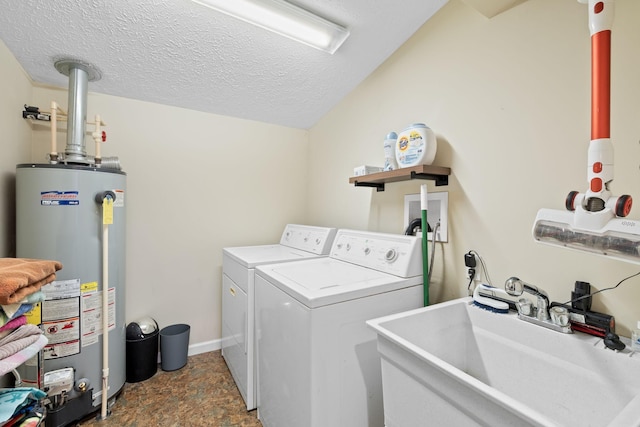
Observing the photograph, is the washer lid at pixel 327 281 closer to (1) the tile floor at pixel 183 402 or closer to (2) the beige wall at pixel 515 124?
(2) the beige wall at pixel 515 124

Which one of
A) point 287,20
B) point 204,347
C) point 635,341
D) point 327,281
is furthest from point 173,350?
point 635,341

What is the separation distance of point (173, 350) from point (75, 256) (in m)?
1.02

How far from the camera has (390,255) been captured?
1.45 m

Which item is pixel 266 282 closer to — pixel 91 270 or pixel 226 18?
pixel 91 270

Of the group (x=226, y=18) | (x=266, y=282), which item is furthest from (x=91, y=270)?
(x=226, y=18)

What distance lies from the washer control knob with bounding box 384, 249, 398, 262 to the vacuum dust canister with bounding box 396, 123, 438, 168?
1.51 ft

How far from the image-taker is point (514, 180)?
114 cm

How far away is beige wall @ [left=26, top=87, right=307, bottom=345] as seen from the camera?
208cm

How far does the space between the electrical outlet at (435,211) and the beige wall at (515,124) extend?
0.04 m

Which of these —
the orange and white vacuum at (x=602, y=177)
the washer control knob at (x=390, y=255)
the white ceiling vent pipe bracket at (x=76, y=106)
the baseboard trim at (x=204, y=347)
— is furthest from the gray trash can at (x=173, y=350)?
the orange and white vacuum at (x=602, y=177)

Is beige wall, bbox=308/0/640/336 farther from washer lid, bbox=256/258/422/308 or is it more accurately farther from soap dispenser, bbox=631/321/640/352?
washer lid, bbox=256/258/422/308

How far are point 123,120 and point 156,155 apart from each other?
325 millimetres

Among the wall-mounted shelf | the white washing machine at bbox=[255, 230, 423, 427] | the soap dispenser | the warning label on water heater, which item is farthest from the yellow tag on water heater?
the soap dispenser

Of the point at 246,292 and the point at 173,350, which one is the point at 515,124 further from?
the point at 173,350
